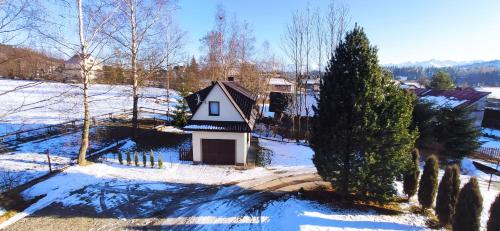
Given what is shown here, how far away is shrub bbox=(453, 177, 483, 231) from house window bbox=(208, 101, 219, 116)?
1371cm

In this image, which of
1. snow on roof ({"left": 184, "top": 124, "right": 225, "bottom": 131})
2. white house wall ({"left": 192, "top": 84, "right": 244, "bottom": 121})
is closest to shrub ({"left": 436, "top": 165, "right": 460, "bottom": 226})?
white house wall ({"left": 192, "top": 84, "right": 244, "bottom": 121})

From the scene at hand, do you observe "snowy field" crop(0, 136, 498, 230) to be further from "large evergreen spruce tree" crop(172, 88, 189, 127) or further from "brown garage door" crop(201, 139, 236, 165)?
"large evergreen spruce tree" crop(172, 88, 189, 127)

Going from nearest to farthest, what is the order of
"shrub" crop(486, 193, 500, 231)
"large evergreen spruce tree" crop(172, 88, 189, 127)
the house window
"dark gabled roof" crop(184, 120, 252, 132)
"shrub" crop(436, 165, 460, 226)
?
"shrub" crop(486, 193, 500, 231)
"shrub" crop(436, 165, 460, 226)
"dark gabled roof" crop(184, 120, 252, 132)
the house window
"large evergreen spruce tree" crop(172, 88, 189, 127)

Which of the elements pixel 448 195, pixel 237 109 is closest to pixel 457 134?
pixel 448 195

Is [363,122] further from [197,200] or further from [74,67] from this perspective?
[74,67]

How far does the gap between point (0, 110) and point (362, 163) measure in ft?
126

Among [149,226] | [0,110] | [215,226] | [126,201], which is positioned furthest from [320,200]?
[0,110]

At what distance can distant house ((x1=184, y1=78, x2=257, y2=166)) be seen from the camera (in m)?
18.1

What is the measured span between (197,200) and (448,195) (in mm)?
11089

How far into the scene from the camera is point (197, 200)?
13.3m

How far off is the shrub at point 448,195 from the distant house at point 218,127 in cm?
1083

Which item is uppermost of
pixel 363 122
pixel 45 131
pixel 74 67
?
pixel 74 67

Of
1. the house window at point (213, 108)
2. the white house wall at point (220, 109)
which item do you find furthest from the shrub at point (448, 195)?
the house window at point (213, 108)

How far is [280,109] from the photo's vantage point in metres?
37.4
